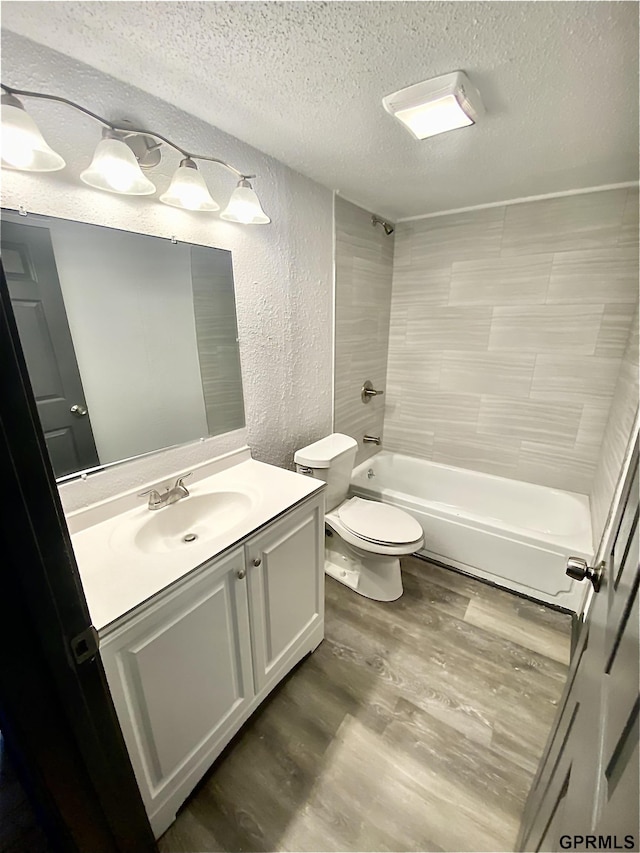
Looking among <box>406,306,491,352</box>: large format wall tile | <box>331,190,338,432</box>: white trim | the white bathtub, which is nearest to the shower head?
<box>331,190,338,432</box>: white trim

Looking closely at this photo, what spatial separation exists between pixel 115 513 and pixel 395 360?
7.43 ft

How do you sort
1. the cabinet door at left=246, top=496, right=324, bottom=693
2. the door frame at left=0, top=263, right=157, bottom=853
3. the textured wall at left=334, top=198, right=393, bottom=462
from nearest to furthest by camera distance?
the door frame at left=0, top=263, right=157, bottom=853 < the cabinet door at left=246, top=496, right=324, bottom=693 < the textured wall at left=334, top=198, right=393, bottom=462

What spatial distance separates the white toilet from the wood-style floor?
6.6 inches

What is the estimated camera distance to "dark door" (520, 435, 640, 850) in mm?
376

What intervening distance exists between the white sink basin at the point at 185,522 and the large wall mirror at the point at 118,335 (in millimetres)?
243

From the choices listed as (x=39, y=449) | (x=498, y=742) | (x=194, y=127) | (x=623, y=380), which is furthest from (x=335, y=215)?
(x=498, y=742)

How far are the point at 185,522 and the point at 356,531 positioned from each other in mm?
917

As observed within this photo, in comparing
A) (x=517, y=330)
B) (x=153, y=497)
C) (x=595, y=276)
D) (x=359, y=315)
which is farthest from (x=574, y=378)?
(x=153, y=497)

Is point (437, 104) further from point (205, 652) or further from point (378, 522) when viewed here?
point (205, 652)

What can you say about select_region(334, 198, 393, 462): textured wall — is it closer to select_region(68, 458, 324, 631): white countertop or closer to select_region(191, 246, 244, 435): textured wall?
select_region(191, 246, 244, 435): textured wall

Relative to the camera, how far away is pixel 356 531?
73.1 inches

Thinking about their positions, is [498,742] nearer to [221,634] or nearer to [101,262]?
[221,634]

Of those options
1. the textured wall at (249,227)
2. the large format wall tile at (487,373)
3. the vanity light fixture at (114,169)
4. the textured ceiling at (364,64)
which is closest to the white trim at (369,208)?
the textured wall at (249,227)

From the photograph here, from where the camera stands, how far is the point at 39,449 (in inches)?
19.6
